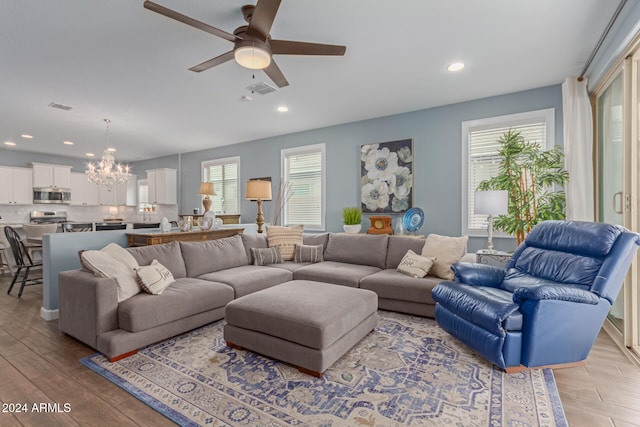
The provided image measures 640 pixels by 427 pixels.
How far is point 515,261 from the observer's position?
114 inches

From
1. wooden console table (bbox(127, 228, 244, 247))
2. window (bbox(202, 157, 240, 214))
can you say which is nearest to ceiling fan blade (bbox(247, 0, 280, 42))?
wooden console table (bbox(127, 228, 244, 247))

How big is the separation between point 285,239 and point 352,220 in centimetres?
119

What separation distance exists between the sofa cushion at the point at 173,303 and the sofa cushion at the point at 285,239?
1.40 meters

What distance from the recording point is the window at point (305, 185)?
5723mm

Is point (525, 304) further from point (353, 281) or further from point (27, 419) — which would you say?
point (27, 419)

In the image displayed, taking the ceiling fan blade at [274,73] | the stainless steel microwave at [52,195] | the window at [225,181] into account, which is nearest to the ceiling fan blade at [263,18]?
the ceiling fan blade at [274,73]

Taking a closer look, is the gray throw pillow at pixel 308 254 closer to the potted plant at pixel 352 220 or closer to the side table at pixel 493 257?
the potted plant at pixel 352 220

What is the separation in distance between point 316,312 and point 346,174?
3.51 meters

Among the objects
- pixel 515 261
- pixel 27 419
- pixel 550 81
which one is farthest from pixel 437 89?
pixel 27 419

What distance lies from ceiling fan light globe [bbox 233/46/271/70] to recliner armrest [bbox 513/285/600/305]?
8.30 feet

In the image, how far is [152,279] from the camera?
2.73 meters

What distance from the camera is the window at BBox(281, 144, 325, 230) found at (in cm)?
572

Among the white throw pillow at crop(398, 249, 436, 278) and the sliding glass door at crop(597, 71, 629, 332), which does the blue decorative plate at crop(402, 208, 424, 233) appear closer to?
the white throw pillow at crop(398, 249, 436, 278)

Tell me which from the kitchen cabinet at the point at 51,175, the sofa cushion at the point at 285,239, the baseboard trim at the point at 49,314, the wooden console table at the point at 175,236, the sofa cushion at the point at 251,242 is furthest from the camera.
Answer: the kitchen cabinet at the point at 51,175
